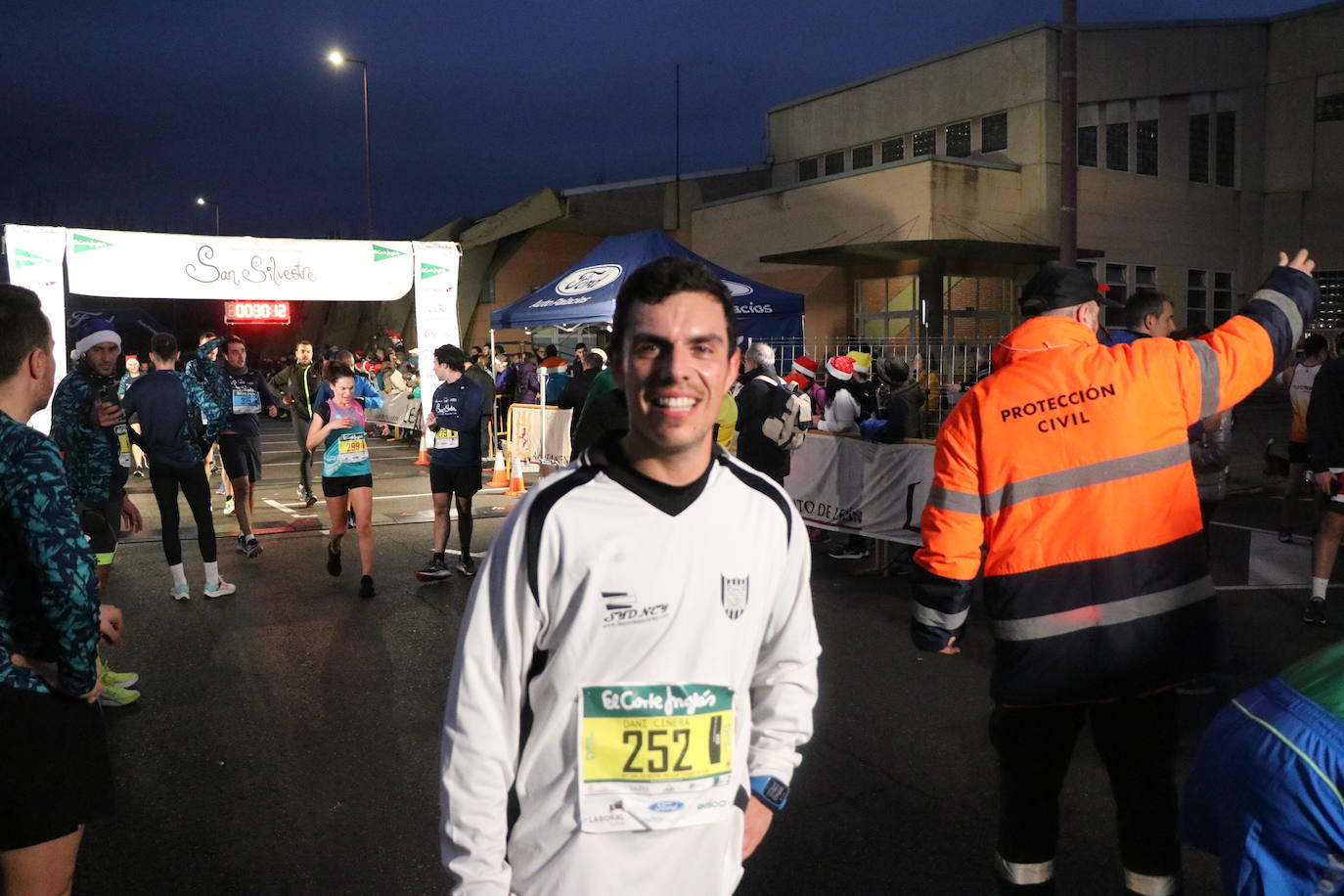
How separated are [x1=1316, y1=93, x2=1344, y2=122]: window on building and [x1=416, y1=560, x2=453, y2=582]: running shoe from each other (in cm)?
2697

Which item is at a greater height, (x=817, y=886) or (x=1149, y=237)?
(x=1149, y=237)

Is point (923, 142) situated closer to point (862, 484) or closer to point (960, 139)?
point (960, 139)

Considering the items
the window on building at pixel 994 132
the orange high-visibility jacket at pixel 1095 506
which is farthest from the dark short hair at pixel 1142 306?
the window on building at pixel 994 132

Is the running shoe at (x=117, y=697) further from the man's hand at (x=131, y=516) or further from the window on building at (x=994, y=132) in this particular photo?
the window on building at (x=994, y=132)

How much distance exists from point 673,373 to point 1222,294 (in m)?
29.7

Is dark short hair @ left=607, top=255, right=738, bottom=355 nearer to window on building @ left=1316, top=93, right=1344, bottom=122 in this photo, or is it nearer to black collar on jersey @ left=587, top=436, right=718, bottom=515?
black collar on jersey @ left=587, top=436, right=718, bottom=515

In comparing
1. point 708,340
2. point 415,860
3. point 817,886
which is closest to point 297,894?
point 415,860

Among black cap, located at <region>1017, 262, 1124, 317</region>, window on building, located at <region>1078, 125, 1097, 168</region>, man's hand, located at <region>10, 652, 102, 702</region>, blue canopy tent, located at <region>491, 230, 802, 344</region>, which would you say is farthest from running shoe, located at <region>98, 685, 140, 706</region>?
window on building, located at <region>1078, 125, 1097, 168</region>

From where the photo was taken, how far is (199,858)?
4.06 meters

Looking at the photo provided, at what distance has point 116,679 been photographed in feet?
19.8

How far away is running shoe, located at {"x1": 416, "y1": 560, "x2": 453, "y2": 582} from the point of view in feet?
29.2

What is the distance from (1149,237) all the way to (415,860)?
85.5ft

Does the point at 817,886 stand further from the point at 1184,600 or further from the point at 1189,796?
the point at 1189,796

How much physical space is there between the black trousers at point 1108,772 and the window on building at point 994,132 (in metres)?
23.5
